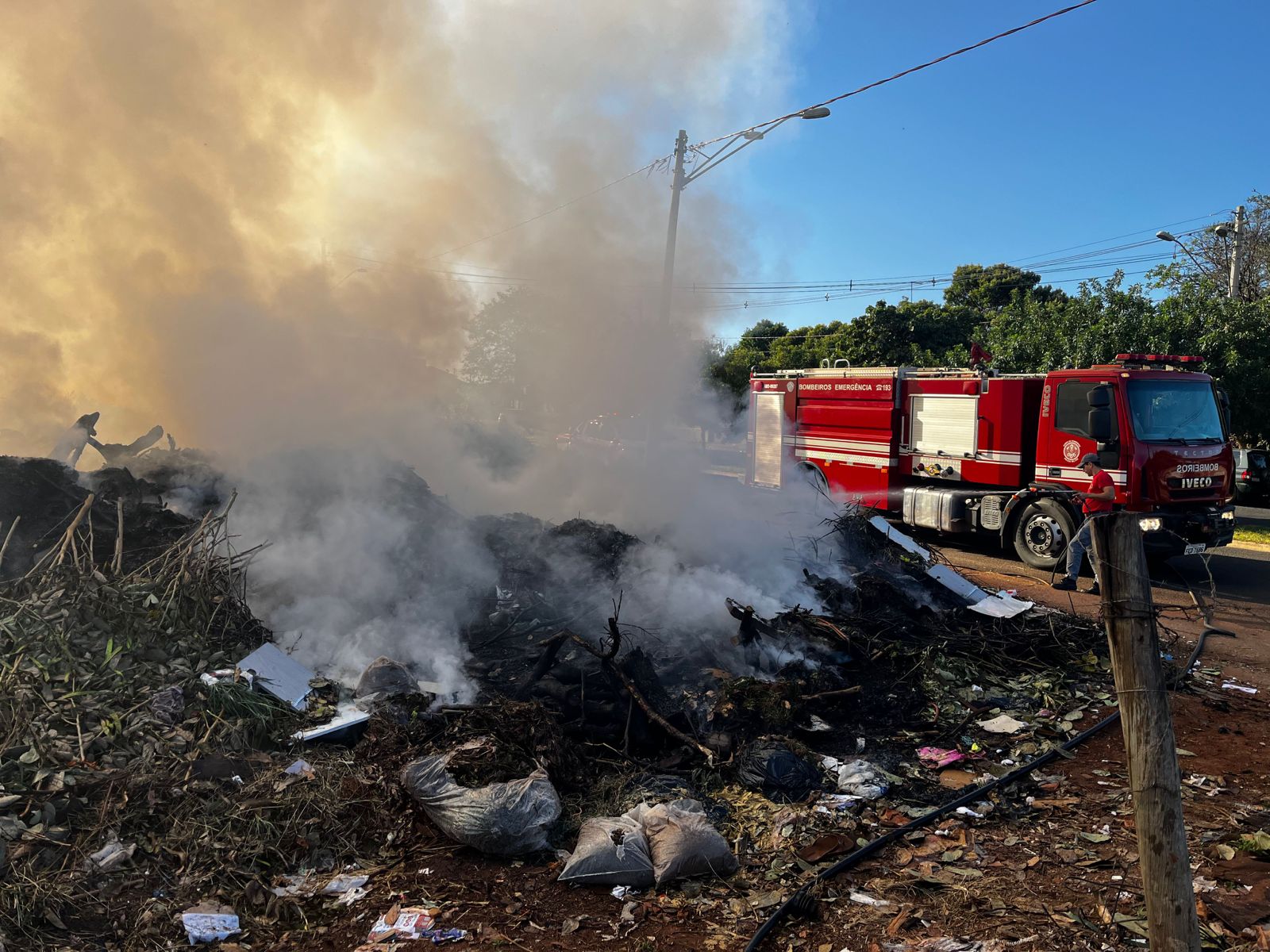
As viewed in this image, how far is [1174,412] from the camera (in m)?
9.14

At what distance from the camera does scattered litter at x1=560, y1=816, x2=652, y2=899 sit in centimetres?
344

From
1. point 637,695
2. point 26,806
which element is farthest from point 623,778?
point 26,806

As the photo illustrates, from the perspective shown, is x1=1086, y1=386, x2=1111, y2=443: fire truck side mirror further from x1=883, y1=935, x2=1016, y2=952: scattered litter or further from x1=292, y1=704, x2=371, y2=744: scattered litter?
x1=292, y1=704, x2=371, y2=744: scattered litter

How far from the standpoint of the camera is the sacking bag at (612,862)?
135 inches

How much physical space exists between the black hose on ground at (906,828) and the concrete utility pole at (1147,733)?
46 centimetres

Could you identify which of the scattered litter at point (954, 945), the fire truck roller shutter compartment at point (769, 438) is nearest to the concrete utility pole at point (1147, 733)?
the scattered litter at point (954, 945)

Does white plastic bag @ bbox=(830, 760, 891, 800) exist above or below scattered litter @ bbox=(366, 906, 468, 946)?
above

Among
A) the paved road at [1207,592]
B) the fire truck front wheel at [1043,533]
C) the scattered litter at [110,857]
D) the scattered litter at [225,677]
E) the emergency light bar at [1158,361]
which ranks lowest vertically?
the scattered litter at [110,857]

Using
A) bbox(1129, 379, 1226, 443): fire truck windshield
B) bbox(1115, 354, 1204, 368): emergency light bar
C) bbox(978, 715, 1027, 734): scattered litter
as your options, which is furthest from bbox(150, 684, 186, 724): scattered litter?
bbox(1115, 354, 1204, 368): emergency light bar

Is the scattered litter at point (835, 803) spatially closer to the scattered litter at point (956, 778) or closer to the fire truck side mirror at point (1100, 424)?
the scattered litter at point (956, 778)

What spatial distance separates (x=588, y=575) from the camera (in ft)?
24.2

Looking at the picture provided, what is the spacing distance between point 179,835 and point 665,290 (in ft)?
37.5

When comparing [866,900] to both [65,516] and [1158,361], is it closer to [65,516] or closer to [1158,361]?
[65,516]

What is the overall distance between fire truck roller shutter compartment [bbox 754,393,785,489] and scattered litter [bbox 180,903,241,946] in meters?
11.9
